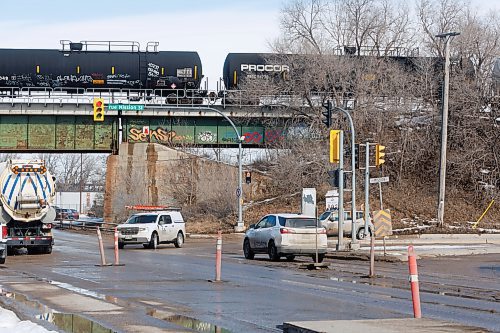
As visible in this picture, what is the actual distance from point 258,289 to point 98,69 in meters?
42.7

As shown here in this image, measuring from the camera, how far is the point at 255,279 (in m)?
21.2

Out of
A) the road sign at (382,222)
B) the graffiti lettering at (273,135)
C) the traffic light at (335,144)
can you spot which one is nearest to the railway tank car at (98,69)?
the graffiti lettering at (273,135)

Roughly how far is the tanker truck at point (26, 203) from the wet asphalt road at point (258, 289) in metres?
2.70

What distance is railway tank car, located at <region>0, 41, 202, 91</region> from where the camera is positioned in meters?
58.0

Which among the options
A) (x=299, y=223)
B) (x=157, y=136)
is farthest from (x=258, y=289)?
(x=157, y=136)

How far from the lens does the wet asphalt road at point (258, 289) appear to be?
532 inches

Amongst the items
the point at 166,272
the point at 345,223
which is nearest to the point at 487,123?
the point at 345,223

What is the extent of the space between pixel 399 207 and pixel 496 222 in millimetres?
6291

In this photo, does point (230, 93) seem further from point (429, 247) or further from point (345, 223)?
point (429, 247)

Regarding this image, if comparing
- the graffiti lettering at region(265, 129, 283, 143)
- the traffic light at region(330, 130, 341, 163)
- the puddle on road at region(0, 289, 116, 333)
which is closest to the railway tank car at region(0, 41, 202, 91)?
the graffiti lettering at region(265, 129, 283, 143)

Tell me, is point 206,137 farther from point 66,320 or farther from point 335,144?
point 66,320

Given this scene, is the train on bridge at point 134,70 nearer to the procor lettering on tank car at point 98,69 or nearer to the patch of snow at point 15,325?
the procor lettering on tank car at point 98,69

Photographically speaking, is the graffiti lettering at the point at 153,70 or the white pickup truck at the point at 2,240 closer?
the white pickup truck at the point at 2,240

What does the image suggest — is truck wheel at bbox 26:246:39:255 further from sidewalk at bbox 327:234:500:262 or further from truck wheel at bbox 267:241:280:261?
sidewalk at bbox 327:234:500:262
